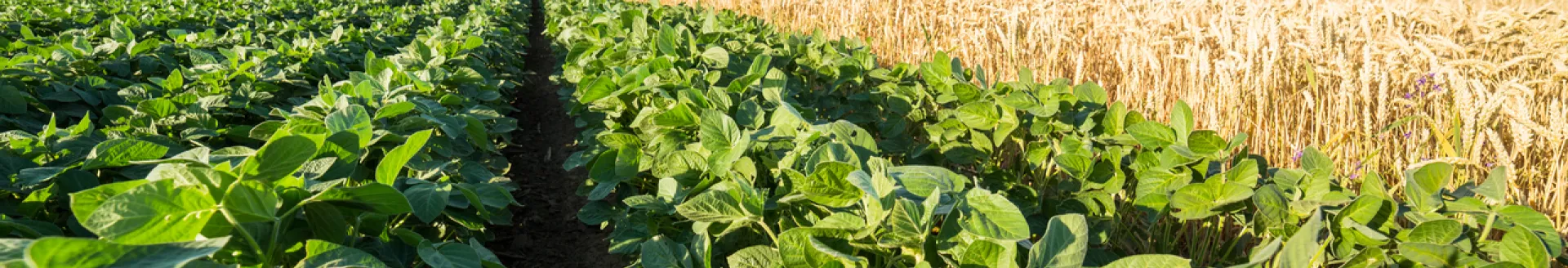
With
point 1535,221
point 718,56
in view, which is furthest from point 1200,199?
point 718,56

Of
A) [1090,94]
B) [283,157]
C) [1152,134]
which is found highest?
[283,157]

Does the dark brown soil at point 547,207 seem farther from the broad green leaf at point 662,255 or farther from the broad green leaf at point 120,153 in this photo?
the broad green leaf at point 120,153

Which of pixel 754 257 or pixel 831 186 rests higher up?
pixel 831 186

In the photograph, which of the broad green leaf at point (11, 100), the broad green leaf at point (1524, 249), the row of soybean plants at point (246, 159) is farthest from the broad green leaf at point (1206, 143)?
the broad green leaf at point (11, 100)

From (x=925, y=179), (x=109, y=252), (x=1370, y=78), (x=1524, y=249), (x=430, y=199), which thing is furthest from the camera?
(x=1370, y=78)

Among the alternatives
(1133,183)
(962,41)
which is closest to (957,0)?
(962,41)

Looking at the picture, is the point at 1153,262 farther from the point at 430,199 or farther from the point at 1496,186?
the point at 430,199

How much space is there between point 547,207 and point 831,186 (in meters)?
2.73

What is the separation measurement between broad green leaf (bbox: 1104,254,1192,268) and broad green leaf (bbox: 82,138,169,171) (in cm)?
161

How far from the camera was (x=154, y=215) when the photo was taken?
102 cm

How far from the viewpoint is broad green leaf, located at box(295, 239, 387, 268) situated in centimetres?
111

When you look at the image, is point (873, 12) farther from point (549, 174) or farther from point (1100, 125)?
point (1100, 125)

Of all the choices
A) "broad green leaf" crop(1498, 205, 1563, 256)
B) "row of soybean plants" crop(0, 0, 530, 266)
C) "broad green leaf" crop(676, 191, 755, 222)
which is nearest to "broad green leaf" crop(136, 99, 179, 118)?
"row of soybean plants" crop(0, 0, 530, 266)

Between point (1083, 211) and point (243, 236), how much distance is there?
1.84 m
